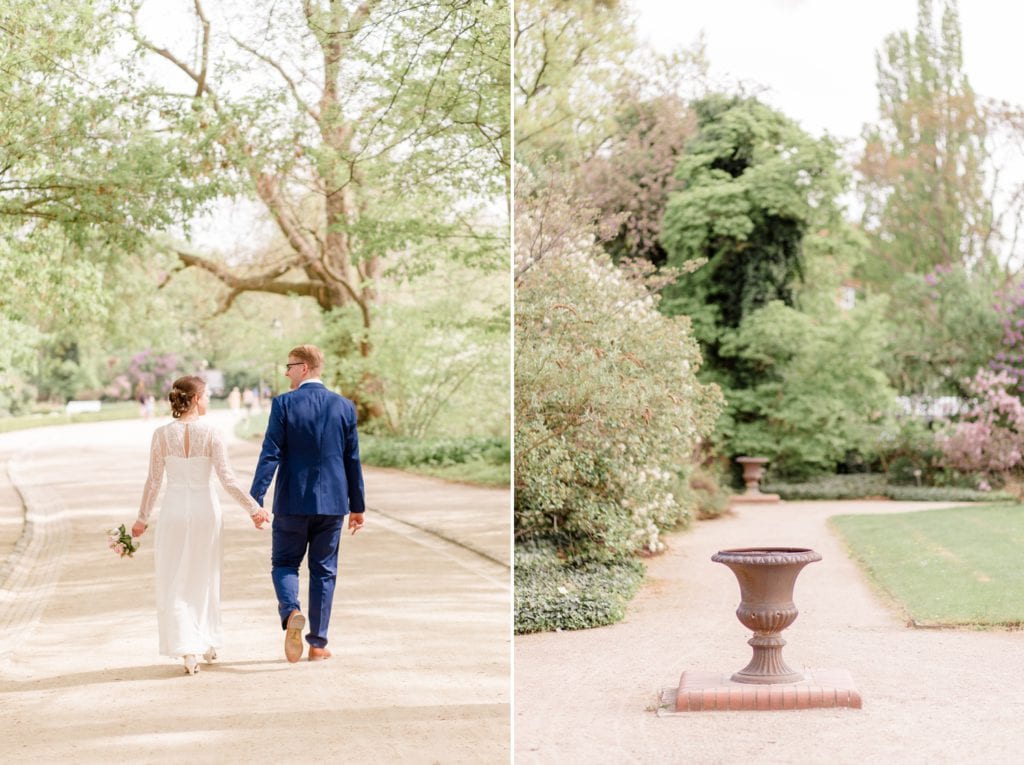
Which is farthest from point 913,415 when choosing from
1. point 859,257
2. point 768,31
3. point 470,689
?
point 470,689

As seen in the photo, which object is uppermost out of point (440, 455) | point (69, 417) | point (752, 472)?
point (69, 417)

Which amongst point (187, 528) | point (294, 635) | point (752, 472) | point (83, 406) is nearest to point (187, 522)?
point (187, 528)

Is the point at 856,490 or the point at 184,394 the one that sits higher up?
the point at 184,394

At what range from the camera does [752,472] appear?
52.1 feet

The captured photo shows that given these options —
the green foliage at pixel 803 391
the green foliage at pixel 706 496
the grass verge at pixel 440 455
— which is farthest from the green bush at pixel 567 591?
the green foliage at pixel 803 391

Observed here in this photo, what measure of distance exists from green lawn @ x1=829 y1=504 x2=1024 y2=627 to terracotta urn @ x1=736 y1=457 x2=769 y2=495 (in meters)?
2.91

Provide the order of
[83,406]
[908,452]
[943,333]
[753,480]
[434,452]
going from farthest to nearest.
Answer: [943,333]
[908,452]
[434,452]
[753,480]
[83,406]

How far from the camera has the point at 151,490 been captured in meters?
5.06

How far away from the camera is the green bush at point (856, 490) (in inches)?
584

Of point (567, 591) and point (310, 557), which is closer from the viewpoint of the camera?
point (310, 557)

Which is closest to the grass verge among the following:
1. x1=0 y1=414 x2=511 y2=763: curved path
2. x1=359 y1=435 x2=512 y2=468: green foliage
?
x1=359 y1=435 x2=512 y2=468: green foliage

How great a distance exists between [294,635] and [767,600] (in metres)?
2.04

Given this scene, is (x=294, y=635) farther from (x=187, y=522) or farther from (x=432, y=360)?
(x=432, y=360)

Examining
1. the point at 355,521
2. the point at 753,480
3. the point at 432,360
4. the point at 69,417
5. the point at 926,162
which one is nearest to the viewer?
the point at 355,521
